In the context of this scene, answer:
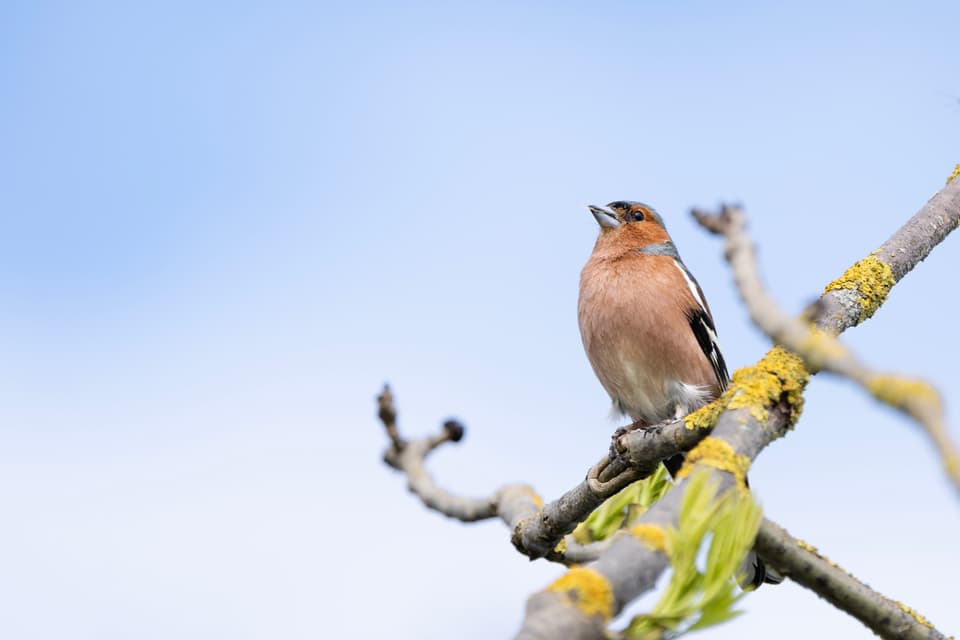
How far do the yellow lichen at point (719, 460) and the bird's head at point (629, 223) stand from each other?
17.1 feet

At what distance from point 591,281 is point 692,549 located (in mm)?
4868

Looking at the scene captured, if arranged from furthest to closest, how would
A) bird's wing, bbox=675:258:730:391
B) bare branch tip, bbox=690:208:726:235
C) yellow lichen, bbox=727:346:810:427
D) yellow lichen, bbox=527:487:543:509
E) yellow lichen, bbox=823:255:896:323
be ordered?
1. bird's wing, bbox=675:258:730:391
2. yellow lichen, bbox=527:487:543:509
3. yellow lichen, bbox=823:255:896:323
4. yellow lichen, bbox=727:346:810:427
5. bare branch tip, bbox=690:208:726:235

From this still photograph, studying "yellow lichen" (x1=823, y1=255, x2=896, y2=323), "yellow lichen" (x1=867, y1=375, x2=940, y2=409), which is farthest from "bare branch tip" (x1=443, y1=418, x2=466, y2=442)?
"yellow lichen" (x1=867, y1=375, x2=940, y2=409)

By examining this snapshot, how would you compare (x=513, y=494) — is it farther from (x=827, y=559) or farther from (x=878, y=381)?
(x=878, y=381)

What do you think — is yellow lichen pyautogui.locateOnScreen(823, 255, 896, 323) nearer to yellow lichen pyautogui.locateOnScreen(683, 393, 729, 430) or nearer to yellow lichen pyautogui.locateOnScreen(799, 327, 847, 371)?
yellow lichen pyautogui.locateOnScreen(683, 393, 729, 430)

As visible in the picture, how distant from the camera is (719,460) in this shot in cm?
243

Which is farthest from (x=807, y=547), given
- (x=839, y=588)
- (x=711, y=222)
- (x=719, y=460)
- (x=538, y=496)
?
(x=538, y=496)

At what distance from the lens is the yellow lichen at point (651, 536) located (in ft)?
6.73

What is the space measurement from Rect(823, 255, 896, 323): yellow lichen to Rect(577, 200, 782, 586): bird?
2538mm

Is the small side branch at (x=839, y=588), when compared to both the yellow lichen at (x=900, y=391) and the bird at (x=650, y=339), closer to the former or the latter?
the yellow lichen at (x=900, y=391)

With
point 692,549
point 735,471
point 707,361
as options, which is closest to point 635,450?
point 735,471

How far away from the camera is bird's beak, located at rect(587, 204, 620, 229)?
784 cm

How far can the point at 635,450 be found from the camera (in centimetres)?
371

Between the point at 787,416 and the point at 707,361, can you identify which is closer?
the point at 787,416
